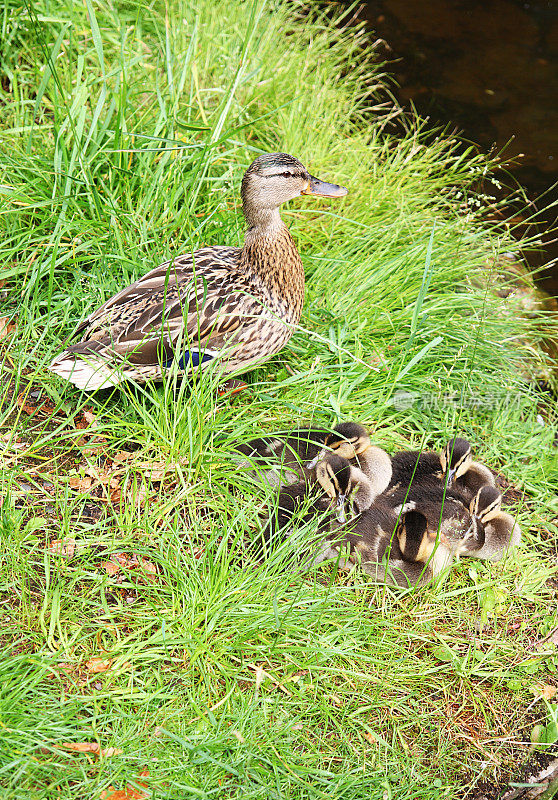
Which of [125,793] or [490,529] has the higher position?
[490,529]

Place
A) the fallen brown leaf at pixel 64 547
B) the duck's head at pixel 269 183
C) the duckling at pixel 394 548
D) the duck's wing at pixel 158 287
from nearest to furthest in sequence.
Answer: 1. the fallen brown leaf at pixel 64 547
2. the duckling at pixel 394 548
3. the duck's wing at pixel 158 287
4. the duck's head at pixel 269 183

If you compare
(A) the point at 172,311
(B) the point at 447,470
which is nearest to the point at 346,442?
(B) the point at 447,470

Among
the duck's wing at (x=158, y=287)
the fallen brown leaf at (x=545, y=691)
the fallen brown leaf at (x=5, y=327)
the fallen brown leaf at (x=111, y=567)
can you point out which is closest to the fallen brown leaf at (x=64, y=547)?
the fallen brown leaf at (x=111, y=567)

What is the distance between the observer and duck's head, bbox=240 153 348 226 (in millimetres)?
3242

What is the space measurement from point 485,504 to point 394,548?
0.44 metres

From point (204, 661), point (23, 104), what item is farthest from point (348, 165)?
point (204, 661)

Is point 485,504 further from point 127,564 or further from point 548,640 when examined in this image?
point 127,564

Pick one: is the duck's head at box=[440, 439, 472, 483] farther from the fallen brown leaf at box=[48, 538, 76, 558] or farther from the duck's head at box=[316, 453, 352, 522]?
the fallen brown leaf at box=[48, 538, 76, 558]

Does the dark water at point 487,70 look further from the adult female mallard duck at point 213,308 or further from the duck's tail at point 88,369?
the duck's tail at point 88,369

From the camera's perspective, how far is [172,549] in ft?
9.16

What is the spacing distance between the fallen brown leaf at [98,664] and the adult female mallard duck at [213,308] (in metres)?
1.06

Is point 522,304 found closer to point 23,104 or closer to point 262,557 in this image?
point 262,557

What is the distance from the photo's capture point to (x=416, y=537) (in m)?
2.81

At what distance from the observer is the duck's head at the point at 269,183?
324cm
